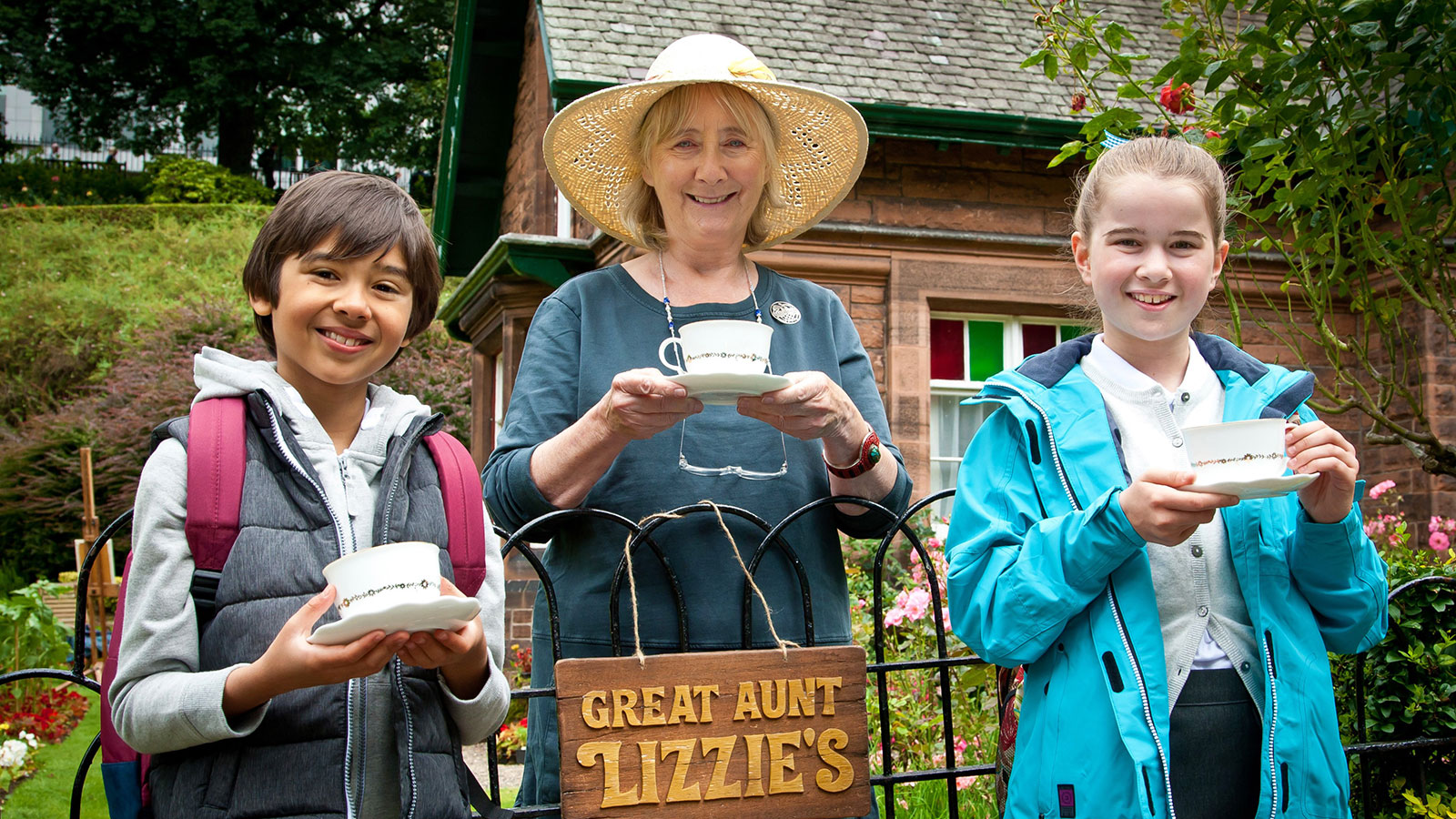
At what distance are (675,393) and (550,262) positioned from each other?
6.72 meters

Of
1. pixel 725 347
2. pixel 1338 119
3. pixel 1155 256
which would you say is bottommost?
pixel 725 347

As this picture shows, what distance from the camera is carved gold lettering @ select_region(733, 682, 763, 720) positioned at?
6.45 feet

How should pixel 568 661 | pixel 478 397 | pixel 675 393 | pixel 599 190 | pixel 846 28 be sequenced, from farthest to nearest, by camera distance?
pixel 478 397, pixel 846 28, pixel 599 190, pixel 568 661, pixel 675 393

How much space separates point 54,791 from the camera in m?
5.76

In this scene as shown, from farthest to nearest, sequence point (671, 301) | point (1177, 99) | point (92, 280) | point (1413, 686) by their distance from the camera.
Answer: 1. point (92, 280)
2. point (1177, 99)
3. point (1413, 686)
4. point (671, 301)

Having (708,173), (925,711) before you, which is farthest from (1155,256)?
(925,711)

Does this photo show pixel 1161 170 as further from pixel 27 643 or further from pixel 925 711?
pixel 27 643

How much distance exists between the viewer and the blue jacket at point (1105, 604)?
5.47ft

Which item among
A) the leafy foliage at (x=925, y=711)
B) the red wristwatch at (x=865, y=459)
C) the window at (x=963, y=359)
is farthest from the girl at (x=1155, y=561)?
the window at (x=963, y=359)

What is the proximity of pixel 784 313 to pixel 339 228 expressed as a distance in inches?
32.9

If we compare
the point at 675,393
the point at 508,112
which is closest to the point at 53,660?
the point at 508,112

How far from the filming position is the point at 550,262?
827 centimetres

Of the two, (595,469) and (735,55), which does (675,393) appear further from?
(735,55)

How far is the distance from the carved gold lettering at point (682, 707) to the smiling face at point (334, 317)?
0.74 metres
